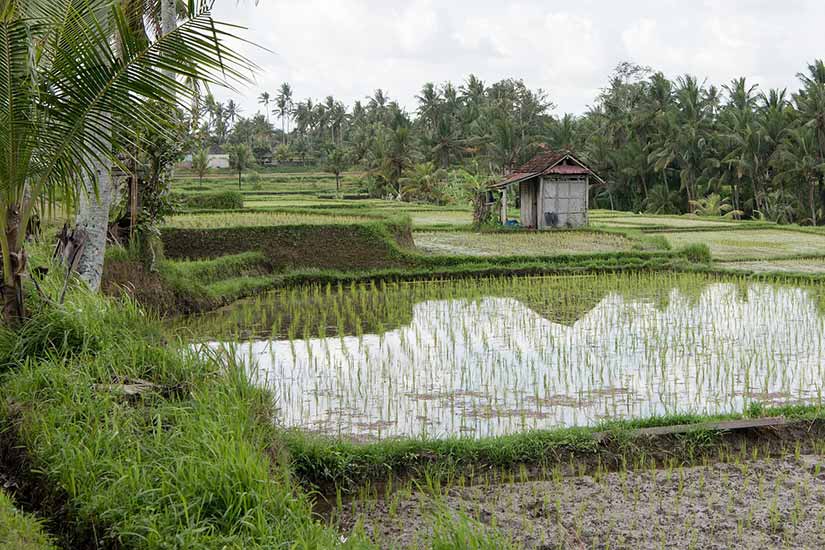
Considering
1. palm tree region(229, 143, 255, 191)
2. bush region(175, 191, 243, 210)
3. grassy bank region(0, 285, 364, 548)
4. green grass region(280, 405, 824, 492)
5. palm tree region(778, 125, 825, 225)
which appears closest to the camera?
grassy bank region(0, 285, 364, 548)

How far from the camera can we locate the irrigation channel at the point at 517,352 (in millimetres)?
5543

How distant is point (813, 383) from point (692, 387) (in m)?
0.92

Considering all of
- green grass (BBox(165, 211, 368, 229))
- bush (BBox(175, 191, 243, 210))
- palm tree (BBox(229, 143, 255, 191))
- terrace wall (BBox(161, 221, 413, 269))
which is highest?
palm tree (BBox(229, 143, 255, 191))

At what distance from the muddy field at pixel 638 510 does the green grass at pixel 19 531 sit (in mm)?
1319

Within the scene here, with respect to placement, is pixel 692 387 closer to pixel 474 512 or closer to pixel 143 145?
pixel 474 512

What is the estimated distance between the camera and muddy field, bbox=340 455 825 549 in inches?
141

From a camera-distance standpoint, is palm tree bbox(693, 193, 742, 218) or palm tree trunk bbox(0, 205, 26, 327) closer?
palm tree trunk bbox(0, 205, 26, 327)

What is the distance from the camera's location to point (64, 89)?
15.8 ft

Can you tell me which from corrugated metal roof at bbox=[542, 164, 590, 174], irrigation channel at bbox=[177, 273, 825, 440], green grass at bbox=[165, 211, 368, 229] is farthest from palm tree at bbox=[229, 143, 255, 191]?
irrigation channel at bbox=[177, 273, 825, 440]

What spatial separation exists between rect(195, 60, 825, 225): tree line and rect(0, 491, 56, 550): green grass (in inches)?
961

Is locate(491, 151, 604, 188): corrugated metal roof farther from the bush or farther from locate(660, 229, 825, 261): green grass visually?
the bush

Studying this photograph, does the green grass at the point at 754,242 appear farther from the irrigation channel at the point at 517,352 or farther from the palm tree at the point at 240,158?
the palm tree at the point at 240,158

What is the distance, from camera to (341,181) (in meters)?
44.6

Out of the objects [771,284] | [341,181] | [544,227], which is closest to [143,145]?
[771,284]
